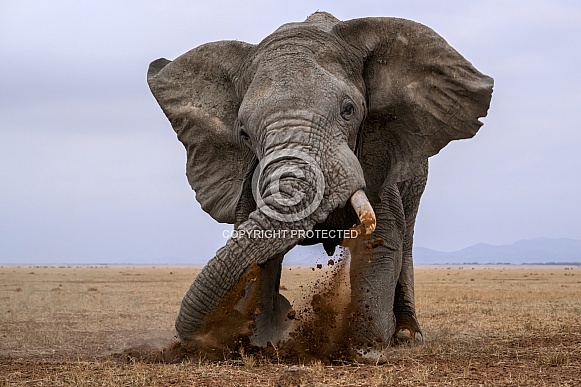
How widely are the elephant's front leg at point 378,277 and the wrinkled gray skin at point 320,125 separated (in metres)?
0.01

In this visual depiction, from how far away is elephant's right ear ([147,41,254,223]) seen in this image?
8836 millimetres

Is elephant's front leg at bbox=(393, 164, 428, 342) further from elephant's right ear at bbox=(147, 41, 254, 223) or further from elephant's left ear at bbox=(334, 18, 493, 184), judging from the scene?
elephant's right ear at bbox=(147, 41, 254, 223)

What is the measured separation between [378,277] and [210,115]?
2448 mm

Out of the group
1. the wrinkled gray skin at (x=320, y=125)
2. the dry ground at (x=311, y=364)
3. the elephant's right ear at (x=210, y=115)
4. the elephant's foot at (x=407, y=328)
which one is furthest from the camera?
the elephant's foot at (x=407, y=328)

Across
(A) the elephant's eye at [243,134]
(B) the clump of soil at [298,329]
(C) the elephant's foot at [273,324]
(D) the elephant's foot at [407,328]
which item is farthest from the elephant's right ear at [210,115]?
(D) the elephant's foot at [407,328]

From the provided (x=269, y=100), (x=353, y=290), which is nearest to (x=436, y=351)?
(x=353, y=290)

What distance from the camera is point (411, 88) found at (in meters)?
8.61

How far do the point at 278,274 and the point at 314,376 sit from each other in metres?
2.84

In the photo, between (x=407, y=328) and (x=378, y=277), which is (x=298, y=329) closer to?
(x=378, y=277)

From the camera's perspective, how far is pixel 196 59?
930 centimetres

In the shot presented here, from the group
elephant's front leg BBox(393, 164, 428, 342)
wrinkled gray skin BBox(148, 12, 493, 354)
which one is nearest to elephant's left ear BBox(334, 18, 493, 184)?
wrinkled gray skin BBox(148, 12, 493, 354)

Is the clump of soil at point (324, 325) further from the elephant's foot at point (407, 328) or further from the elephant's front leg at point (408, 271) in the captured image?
the elephant's foot at point (407, 328)

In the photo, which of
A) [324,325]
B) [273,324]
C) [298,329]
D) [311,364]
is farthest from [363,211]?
[273,324]

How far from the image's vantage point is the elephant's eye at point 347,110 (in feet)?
25.2
